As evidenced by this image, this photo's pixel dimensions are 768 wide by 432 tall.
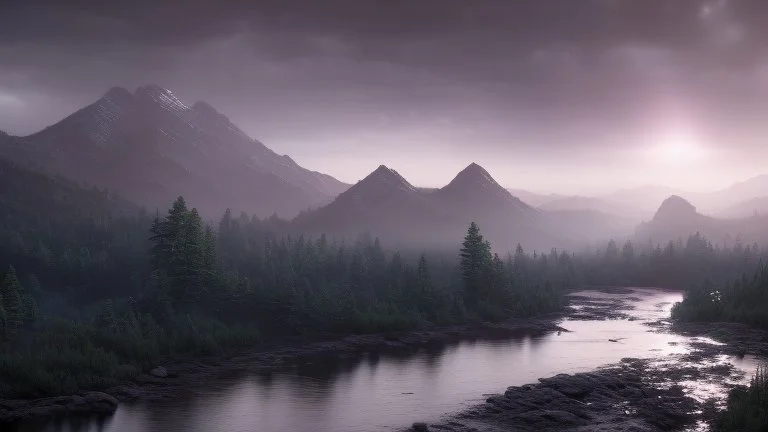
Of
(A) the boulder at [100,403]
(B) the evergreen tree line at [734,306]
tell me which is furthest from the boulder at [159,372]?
(B) the evergreen tree line at [734,306]

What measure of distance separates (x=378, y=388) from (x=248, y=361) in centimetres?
2359

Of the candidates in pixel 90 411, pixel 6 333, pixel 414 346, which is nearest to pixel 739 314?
pixel 414 346

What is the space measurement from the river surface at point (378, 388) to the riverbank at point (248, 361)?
8.70 feet

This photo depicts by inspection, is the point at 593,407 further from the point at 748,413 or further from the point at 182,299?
the point at 182,299

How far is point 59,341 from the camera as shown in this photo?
77.4m

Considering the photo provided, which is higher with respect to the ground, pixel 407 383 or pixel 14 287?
pixel 14 287

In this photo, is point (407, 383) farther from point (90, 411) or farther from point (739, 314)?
point (739, 314)

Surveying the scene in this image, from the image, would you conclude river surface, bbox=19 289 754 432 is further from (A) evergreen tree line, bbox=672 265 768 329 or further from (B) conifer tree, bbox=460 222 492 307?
(B) conifer tree, bbox=460 222 492 307

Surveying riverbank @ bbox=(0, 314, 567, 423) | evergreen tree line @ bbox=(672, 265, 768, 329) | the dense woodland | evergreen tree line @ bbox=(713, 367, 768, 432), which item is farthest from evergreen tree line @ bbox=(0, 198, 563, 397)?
evergreen tree line @ bbox=(713, 367, 768, 432)

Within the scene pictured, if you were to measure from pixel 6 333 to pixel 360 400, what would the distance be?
5087 cm

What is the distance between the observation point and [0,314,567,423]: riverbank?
64.7m

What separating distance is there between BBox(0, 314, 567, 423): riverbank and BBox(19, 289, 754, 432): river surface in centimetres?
265

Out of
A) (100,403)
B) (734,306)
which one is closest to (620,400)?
(100,403)

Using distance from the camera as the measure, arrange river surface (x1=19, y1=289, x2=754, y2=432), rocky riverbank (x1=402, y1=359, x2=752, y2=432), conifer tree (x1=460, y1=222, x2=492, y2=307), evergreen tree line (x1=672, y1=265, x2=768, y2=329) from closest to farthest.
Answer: rocky riverbank (x1=402, y1=359, x2=752, y2=432) → river surface (x1=19, y1=289, x2=754, y2=432) → evergreen tree line (x1=672, y1=265, x2=768, y2=329) → conifer tree (x1=460, y1=222, x2=492, y2=307)
